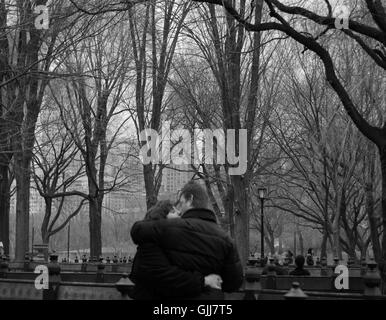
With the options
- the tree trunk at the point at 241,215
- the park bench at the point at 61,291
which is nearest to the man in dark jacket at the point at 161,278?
the park bench at the point at 61,291

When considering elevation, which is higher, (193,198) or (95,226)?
(193,198)

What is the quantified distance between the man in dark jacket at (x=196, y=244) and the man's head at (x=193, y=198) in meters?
0.06

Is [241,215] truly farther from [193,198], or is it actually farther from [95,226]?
[193,198]

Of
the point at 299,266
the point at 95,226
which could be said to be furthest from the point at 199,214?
the point at 95,226

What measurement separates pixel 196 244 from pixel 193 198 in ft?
1.32

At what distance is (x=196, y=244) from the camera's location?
4.79 metres

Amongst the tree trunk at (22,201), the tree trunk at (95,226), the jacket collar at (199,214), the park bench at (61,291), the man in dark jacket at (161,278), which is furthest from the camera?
the tree trunk at (95,226)

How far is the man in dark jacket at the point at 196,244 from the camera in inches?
188

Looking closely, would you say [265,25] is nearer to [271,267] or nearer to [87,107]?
[271,267]

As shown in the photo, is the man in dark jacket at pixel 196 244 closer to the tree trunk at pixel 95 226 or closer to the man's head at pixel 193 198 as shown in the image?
the man's head at pixel 193 198

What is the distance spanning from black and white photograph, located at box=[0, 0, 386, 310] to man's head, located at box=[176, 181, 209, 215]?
1cm

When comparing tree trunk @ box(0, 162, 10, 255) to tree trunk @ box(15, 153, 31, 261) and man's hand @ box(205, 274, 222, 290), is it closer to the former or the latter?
tree trunk @ box(15, 153, 31, 261)
